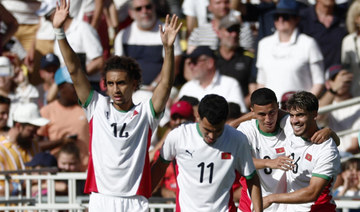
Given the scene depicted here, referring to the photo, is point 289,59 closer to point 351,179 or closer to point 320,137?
point 351,179

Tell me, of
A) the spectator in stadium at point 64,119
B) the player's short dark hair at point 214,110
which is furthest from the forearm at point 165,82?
the spectator in stadium at point 64,119

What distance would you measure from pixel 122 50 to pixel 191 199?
526 cm

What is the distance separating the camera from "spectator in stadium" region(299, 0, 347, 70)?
11.9m

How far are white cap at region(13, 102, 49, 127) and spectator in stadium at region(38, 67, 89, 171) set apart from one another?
0.80ft

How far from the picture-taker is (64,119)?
11.7m

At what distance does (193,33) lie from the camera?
41.8 feet

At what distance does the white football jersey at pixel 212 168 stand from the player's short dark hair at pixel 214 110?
350mm

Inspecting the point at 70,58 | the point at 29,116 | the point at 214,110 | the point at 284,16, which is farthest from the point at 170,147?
the point at 284,16

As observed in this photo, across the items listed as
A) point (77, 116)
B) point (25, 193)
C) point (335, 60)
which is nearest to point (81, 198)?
point (25, 193)

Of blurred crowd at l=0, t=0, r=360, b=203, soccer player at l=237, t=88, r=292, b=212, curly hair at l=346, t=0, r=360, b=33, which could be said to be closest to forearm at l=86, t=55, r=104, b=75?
blurred crowd at l=0, t=0, r=360, b=203

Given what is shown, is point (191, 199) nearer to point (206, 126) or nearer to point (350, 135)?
point (206, 126)

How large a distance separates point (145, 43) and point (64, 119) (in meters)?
1.66

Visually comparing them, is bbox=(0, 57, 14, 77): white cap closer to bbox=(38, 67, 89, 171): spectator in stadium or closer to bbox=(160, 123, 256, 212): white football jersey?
bbox=(38, 67, 89, 171): spectator in stadium

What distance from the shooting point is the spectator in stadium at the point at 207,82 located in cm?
1127
